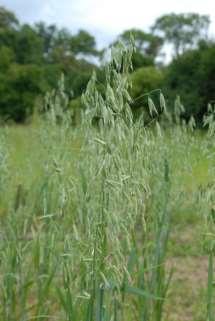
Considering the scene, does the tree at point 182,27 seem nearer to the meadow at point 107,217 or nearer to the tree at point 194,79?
the tree at point 194,79

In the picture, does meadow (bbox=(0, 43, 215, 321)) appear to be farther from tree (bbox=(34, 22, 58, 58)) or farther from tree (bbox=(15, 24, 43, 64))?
tree (bbox=(34, 22, 58, 58))

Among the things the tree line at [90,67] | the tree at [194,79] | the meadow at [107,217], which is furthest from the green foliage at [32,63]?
the meadow at [107,217]

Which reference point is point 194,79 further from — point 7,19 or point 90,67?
point 7,19

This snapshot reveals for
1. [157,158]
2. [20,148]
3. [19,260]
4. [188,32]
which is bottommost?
[19,260]

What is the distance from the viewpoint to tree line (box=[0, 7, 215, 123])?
45.8ft

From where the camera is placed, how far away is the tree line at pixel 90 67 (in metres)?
13.9

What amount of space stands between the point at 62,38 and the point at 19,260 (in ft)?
145


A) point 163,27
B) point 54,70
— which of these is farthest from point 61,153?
point 163,27

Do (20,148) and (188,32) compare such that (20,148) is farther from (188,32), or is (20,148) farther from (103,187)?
(188,32)

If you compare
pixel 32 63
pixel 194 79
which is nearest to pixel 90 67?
pixel 32 63

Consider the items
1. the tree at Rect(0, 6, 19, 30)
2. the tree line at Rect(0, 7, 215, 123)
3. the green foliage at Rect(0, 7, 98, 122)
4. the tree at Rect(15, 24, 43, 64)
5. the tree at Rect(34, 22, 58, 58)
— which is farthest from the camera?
the tree at Rect(34, 22, 58, 58)

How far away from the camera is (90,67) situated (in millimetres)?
26938

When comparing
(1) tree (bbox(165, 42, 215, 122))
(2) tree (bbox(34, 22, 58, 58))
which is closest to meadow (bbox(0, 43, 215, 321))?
(1) tree (bbox(165, 42, 215, 122))

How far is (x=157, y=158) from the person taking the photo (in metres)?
2.01
